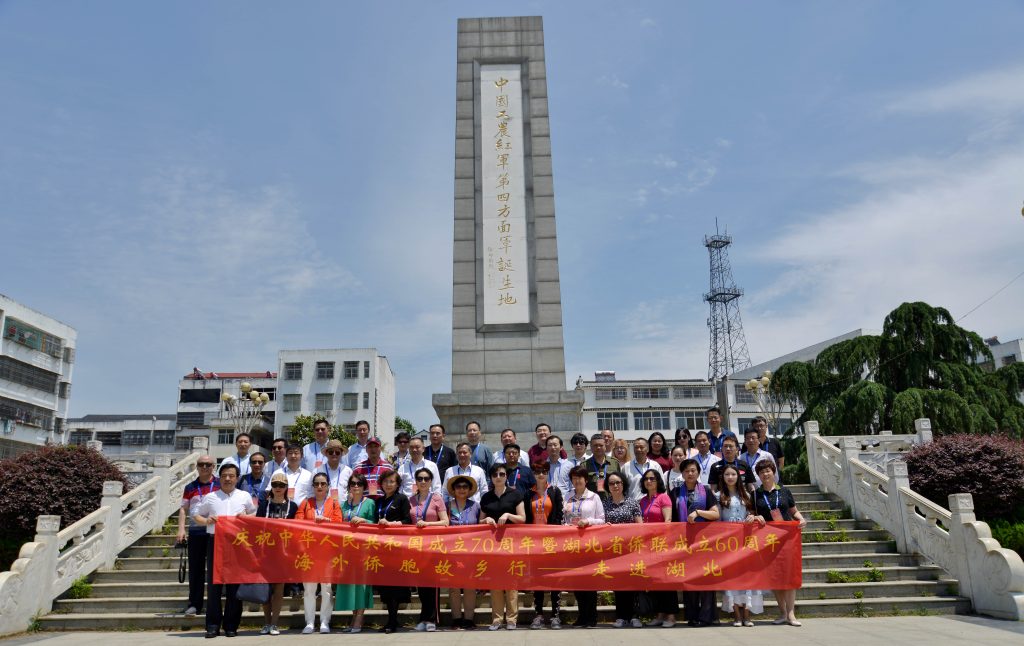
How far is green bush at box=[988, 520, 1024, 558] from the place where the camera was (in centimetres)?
889

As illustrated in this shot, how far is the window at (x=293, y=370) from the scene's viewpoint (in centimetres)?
4500

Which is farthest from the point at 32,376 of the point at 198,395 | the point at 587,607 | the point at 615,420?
the point at 587,607

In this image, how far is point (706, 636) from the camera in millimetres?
5727

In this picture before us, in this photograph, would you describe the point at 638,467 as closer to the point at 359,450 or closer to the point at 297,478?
the point at 359,450

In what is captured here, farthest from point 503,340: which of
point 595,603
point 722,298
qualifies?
point 722,298

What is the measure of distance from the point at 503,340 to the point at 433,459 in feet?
14.3

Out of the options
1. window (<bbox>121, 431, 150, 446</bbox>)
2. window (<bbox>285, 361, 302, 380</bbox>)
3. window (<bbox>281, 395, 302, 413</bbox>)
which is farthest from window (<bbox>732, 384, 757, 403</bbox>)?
window (<bbox>121, 431, 150, 446</bbox>)

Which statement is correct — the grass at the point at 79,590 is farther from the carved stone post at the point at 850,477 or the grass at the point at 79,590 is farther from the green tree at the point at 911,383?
the green tree at the point at 911,383

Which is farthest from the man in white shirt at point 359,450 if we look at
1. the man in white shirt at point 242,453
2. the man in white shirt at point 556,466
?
the man in white shirt at point 556,466

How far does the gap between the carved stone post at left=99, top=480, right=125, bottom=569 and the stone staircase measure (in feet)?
0.49

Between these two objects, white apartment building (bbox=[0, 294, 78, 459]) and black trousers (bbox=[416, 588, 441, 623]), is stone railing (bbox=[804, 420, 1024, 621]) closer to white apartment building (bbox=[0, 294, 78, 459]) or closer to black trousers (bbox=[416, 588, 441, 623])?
black trousers (bbox=[416, 588, 441, 623])

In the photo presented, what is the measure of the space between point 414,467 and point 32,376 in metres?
34.6

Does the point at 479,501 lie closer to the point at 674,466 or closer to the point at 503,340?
A: the point at 674,466

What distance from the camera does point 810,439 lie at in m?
11.3
